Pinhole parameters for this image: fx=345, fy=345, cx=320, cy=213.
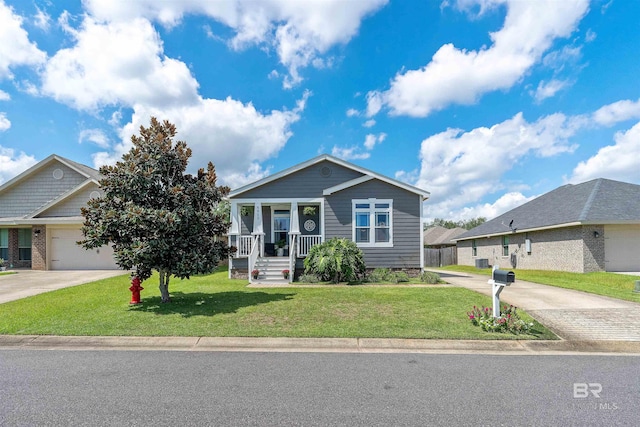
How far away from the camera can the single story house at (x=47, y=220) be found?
1750 cm

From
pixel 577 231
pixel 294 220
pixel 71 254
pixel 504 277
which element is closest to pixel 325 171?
pixel 294 220

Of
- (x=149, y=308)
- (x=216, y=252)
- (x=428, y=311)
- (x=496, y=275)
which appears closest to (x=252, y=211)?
(x=216, y=252)

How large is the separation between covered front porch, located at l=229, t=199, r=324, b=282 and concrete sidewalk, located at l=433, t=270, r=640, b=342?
24.7ft

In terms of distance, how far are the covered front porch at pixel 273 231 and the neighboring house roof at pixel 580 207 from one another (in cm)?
1185

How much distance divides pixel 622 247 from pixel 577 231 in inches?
75.4

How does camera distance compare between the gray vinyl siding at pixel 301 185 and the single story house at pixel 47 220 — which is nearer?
the gray vinyl siding at pixel 301 185

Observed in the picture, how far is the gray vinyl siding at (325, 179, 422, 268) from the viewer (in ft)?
48.0

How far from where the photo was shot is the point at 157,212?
7.92 meters

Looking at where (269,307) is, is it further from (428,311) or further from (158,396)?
(158,396)

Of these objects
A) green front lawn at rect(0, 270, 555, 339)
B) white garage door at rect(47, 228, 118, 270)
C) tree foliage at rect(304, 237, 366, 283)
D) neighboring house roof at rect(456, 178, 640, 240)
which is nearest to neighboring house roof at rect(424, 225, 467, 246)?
neighboring house roof at rect(456, 178, 640, 240)

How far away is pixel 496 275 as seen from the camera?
6.76 metres

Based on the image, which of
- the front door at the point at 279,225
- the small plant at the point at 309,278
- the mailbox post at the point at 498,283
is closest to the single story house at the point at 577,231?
the mailbox post at the point at 498,283

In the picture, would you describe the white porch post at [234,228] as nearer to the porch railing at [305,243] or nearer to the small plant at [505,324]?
the porch railing at [305,243]

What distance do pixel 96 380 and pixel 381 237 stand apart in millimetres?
11773
